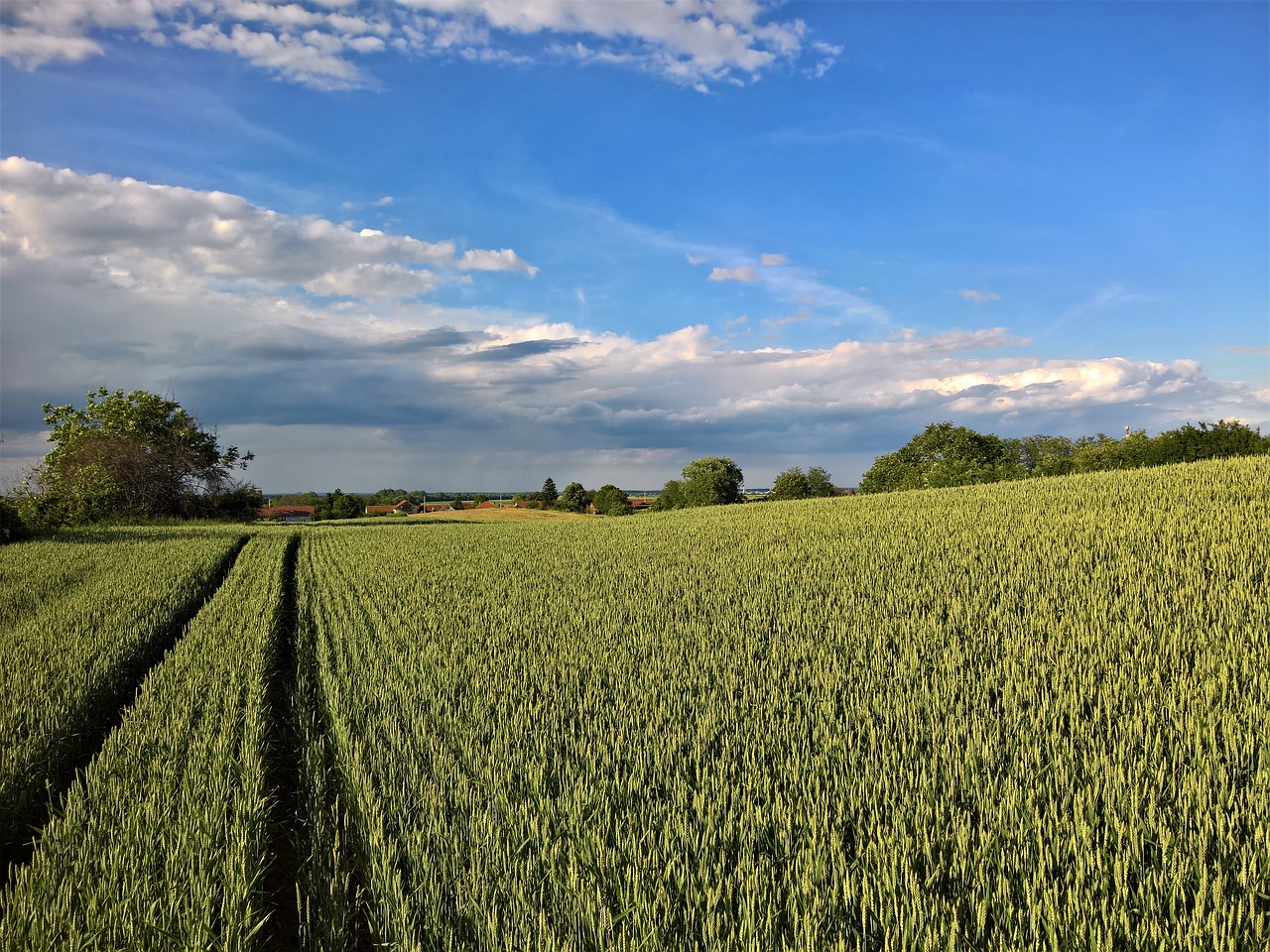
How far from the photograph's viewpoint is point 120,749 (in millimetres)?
6484

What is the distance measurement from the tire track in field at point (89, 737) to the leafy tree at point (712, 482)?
64.3 meters

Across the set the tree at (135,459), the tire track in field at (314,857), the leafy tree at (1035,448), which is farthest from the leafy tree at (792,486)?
the tire track in field at (314,857)

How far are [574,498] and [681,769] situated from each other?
97388mm

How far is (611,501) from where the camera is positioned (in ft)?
277

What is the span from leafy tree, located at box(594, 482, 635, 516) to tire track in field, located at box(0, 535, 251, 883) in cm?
6803

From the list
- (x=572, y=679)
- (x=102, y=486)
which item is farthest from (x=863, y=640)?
(x=102, y=486)

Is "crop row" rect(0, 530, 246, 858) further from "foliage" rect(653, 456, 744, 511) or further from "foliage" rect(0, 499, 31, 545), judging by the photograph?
"foliage" rect(653, 456, 744, 511)

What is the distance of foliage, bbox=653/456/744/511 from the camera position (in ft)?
252

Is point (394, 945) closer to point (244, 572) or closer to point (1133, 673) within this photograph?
point (1133, 673)

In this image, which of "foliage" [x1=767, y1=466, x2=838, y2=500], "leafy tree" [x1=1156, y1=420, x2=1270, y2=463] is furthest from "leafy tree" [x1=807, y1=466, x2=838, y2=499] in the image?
"leafy tree" [x1=1156, y1=420, x2=1270, y2=463]

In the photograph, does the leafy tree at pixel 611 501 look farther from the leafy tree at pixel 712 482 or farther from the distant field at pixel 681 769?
the distant field at pixel 681 769

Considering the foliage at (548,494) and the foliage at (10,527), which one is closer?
the foliage at (10,527)

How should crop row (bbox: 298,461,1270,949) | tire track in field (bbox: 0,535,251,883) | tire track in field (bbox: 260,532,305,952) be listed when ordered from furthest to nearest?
1. tire track in field (bbox: 0,535,251,883)
2. tire track in field (bbox: 260,532,305,952)
3. crop row (bbox: 298,461,1270,949)

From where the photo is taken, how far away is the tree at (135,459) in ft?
164
